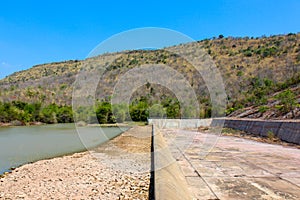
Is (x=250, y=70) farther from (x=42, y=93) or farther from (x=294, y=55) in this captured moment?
(x=42, y=93)

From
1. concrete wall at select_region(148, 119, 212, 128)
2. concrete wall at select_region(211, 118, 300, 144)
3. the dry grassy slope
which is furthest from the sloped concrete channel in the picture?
the dry grassy slope

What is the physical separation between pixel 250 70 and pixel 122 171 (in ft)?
143

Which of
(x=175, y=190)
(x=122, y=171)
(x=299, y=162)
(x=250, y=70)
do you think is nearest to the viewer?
(x=175, y=190)

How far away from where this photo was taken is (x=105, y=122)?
46906 mm

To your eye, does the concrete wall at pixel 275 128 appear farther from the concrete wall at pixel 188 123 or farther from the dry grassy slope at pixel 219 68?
the dry grassy slope at pixel 219 68

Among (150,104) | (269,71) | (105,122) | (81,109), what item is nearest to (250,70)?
(269,71)

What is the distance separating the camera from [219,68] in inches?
2026

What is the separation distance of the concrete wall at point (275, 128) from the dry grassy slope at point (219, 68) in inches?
711

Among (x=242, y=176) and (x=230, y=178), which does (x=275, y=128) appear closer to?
(x=242, y=176)

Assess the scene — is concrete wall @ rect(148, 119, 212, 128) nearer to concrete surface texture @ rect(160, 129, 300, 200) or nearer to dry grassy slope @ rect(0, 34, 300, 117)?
dry grassy slope @ rect(0, 34, 300, 117)

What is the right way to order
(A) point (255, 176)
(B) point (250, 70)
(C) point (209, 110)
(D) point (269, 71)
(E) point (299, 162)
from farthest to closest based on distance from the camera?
(B) point (250, 70), (D) point (269, 71), (C) point (209, 110), (E) point (299, 162), (A) point (255, 176)

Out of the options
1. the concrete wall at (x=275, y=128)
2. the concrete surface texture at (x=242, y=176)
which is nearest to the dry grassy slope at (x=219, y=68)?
the concrete wall at (x=275, y=128)

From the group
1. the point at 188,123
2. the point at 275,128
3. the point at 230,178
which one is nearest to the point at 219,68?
the point at 188,123

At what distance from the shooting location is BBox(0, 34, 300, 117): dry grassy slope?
40719 millimetres
